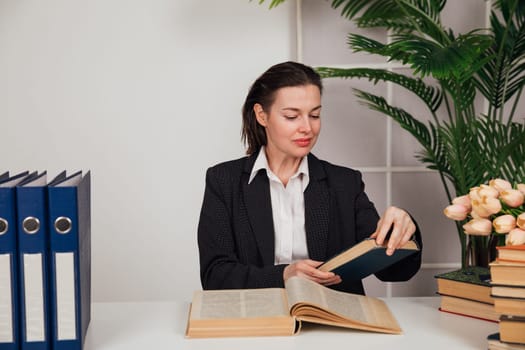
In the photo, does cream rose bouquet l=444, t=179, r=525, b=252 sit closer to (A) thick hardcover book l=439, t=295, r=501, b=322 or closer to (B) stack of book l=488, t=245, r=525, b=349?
(B) stack of book l=488, t=245, r=525, b=349

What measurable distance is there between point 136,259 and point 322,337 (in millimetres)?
2132

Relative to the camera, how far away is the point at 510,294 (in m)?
1.55

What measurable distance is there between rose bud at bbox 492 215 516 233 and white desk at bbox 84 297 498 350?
0.25 metres

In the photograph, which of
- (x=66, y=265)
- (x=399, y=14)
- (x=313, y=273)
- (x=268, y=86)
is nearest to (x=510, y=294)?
(x=313, y=273)

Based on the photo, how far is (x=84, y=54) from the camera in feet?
11.6

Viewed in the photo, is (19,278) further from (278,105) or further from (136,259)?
(136,259)

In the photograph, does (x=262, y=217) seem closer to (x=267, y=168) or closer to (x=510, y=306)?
(x=267, y=168)

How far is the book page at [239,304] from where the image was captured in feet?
5.66

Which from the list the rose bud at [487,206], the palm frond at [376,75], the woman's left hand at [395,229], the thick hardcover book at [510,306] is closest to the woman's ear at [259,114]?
the palm frond at [376,75]

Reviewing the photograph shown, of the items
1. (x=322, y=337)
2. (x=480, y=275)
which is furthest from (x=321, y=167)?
(x=322, y=337)

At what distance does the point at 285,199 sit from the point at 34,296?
43.9 inches

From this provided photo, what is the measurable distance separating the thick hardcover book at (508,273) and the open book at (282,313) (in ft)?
0.89

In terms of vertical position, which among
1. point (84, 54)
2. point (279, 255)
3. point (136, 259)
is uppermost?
point (84, 54)

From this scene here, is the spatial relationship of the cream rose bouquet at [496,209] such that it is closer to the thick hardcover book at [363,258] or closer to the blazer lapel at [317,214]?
the thick hardcover book at [363,258]
